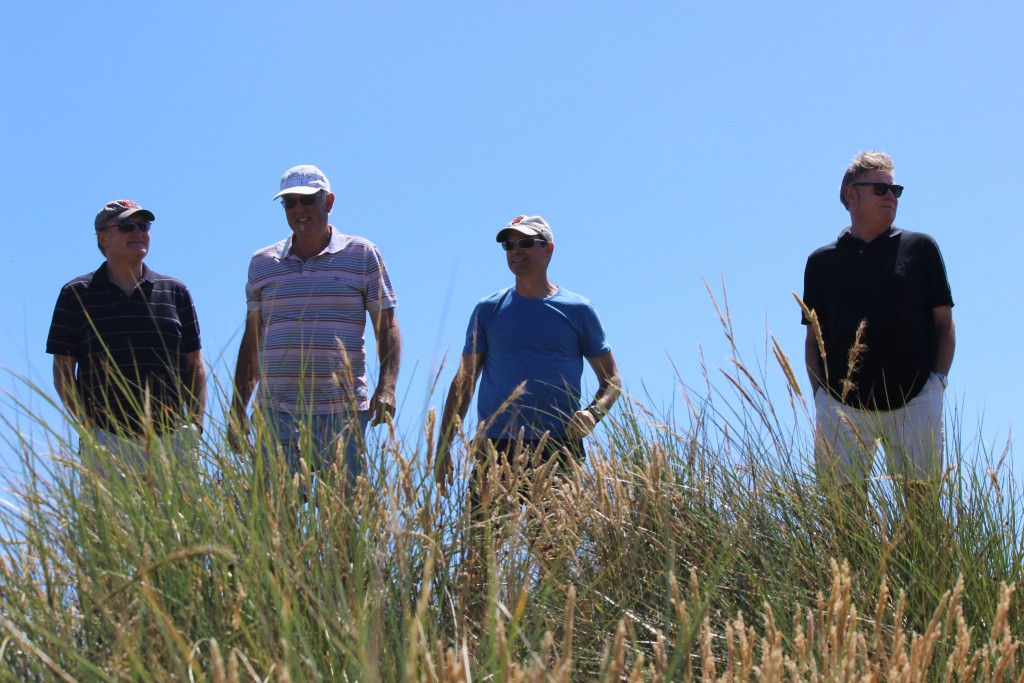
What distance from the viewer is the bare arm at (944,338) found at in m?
4.59

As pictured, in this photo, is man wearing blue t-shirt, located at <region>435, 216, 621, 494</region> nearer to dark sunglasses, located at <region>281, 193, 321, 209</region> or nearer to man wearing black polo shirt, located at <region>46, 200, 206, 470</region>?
dark sunglasses, located at <region>281, 193, 321, 209</region>

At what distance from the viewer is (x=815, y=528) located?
10.8 ft

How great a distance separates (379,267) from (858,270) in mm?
1908

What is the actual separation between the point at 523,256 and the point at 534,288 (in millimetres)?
159

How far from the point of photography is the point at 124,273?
16.9 feet

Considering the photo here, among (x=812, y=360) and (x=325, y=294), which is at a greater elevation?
(x=325, y=294)

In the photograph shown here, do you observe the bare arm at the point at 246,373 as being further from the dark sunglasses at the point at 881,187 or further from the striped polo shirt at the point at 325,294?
the dark sunglasses at the point at 881,187

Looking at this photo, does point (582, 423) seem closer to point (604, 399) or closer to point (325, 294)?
point (604, 399)

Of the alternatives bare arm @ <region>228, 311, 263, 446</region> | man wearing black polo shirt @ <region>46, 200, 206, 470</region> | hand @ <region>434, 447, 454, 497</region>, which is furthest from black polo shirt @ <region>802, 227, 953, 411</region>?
man wearing black polo shirt @ <region>46, 200, 206, 470</region>

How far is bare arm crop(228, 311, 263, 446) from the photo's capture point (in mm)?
2838

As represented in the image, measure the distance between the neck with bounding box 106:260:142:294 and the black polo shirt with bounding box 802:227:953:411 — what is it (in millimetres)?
2911

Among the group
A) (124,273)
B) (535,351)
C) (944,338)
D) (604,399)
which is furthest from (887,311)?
(124,273)

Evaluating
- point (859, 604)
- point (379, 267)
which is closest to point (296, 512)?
point (859, 604)

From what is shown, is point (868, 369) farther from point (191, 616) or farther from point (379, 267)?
point (191, 616)
